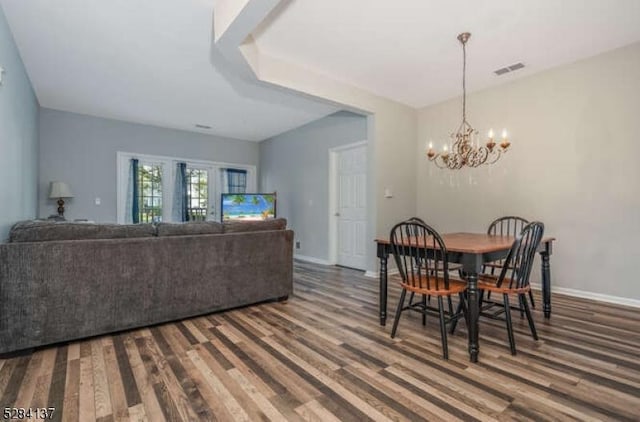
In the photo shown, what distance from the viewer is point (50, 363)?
201cm

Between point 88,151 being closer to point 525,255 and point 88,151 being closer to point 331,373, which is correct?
point 331,373

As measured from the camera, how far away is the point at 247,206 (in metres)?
6.17

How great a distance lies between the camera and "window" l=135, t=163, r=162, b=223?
19.4 feet

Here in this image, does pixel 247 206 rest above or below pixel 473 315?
above

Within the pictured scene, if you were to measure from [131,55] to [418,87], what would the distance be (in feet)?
11.0

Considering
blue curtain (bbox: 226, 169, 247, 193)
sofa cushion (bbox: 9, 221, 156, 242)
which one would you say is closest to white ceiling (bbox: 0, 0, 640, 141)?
sofa cushion (bbox: 9, 221, 156, 242)

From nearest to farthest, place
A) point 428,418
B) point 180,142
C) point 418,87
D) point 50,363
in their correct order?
1. point 428,418
2. point 50,363
3. point 418,87
4. point 180,142

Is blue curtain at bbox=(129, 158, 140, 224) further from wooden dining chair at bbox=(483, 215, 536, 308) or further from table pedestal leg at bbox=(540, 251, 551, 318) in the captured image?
table pedestal leg at bbox=(540, 251, 551, 318)

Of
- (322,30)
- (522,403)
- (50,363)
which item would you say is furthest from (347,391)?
(322,30)

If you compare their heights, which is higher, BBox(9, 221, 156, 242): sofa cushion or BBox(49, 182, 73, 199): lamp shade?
BBox(49, 182, 73, 199): lamp shade

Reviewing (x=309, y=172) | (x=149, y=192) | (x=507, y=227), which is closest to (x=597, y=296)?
(x=507, y=227)

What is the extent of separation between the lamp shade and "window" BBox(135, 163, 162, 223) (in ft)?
3.82

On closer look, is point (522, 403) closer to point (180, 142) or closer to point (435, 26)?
point (435, 26)

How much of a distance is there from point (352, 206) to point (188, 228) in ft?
9.81
